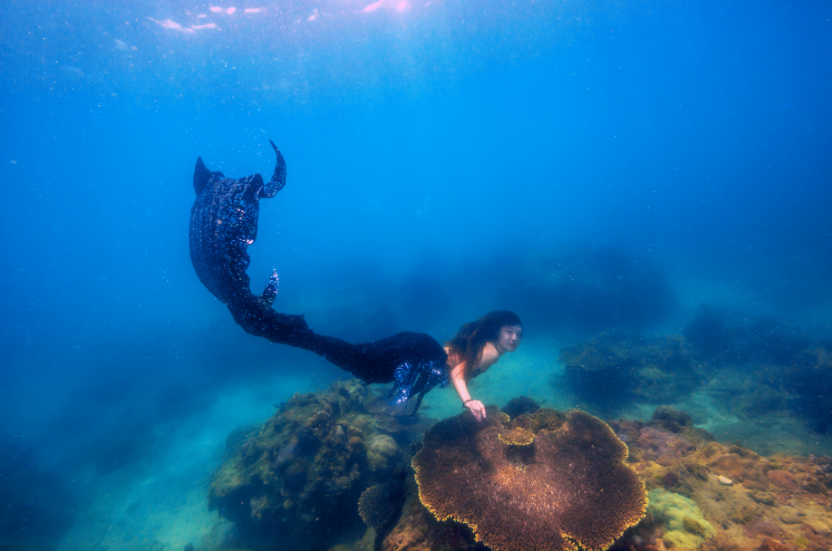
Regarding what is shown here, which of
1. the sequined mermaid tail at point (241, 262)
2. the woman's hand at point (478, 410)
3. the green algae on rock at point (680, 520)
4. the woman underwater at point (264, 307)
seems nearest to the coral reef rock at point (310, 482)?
the woman's hand at point (478, 410)

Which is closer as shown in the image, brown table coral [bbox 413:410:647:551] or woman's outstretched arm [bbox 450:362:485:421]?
brown table coral [bbox 413:410:647:551]

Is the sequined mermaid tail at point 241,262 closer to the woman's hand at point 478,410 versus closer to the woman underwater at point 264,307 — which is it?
the woman underwater at point 264,307

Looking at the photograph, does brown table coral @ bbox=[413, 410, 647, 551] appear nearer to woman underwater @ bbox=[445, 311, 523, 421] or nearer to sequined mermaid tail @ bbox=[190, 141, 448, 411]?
woman underwater @ bbox=[445, 311, 523, 421]

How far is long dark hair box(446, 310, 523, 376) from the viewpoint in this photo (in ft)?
16.1

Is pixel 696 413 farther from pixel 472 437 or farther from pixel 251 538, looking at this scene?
pixel 251 538

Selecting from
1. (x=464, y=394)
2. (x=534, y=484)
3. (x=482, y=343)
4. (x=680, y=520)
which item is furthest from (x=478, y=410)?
(x=680, y=520)

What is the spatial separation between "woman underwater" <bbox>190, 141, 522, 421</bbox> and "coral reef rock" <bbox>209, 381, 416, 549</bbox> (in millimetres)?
1986

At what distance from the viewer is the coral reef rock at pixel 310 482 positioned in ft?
18.4

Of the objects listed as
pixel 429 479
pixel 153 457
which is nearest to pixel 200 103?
pixel 153 457

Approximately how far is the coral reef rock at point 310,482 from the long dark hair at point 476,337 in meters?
2.07

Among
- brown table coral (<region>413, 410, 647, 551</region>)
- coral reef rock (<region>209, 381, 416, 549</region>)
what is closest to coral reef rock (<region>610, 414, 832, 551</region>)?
brown table coral (<region>413, 410, 647, 551</region>)

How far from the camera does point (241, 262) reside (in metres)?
2.58

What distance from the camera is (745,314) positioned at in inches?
743

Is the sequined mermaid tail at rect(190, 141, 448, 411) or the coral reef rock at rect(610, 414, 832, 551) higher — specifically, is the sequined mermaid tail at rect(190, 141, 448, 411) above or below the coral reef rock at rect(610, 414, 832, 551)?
above
